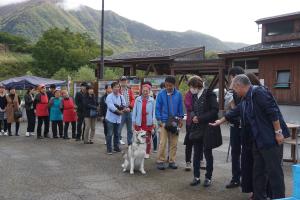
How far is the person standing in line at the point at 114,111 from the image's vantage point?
33.8 ft

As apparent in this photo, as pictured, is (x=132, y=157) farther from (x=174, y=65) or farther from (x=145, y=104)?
(x=174, y=65)

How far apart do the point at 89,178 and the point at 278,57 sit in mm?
15946

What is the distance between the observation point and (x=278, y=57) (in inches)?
830

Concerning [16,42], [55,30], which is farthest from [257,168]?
[16,42]

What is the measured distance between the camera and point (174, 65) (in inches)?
976

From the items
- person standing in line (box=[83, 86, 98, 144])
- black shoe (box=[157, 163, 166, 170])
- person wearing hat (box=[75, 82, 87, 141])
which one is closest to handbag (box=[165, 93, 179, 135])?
black shoe (box=[157, 163, 166, 170])

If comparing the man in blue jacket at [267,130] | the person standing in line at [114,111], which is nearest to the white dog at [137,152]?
the person standing in line at [114,111]

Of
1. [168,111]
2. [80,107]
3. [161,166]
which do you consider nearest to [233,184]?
[161,166]

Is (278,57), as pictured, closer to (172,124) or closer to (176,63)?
(176,63)

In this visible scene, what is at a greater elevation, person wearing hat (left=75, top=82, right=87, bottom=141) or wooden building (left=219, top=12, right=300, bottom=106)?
wooden building (left=219, top=12, right=300, bottom=106)

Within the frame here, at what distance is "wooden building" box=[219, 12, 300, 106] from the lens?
20.3 meters

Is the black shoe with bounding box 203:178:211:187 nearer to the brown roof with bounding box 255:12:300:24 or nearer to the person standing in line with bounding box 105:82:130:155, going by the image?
the person standing in line with bounding box 105:82:130:155

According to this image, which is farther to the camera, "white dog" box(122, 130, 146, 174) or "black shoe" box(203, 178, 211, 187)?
"white dog" box(122, 130, 146, 174)

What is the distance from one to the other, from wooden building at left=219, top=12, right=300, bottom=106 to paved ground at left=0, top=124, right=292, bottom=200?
10790 mm
